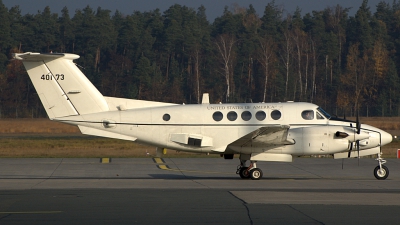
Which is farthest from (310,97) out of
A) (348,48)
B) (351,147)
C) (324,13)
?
(351,147)

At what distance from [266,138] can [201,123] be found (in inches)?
92.0

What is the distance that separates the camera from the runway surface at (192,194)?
11586 mm

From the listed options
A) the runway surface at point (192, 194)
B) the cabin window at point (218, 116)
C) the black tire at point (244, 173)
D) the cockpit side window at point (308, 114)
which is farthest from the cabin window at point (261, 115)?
the runway surface at point (192, 194)

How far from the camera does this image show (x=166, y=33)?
84.7 m

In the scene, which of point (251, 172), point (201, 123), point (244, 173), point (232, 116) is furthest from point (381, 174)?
point (201, 123)

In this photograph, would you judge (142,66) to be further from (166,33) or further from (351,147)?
(351,147)

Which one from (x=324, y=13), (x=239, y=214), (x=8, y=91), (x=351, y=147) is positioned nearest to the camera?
(x=239, y=214)

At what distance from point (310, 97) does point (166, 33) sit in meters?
23.5

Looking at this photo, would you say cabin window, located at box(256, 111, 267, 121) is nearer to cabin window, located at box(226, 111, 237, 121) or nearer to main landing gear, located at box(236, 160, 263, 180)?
cabin window, located at box(226, 111, 237, 121)

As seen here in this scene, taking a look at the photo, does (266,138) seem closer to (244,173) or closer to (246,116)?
(246,116)

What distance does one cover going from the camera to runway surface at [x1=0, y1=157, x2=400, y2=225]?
1159cm

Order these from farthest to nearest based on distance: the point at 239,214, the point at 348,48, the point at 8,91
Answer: the point at 348,48 → the point at 8,91 → the point at 239,214

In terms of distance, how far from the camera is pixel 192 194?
15.7 m

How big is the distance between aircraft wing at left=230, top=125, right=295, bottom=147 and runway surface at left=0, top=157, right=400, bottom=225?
1261 mm
